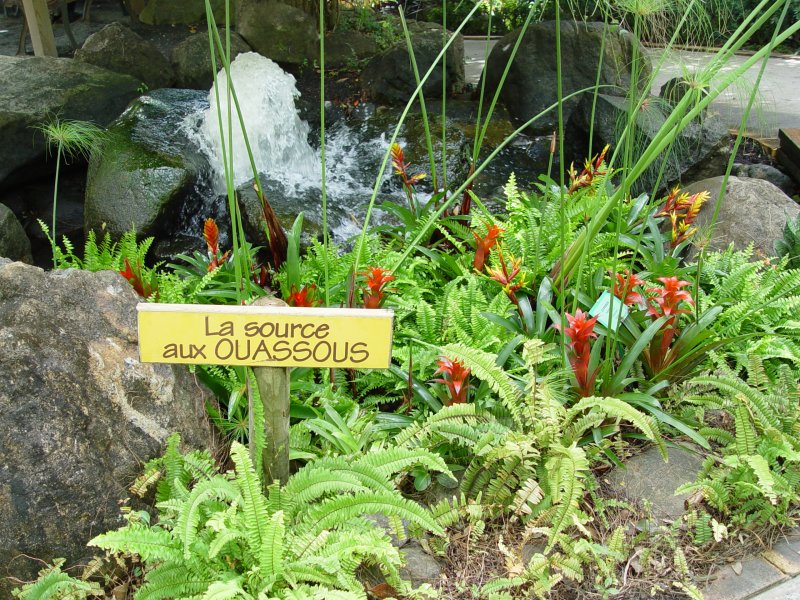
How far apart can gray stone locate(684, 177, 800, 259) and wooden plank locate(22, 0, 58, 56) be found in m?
6.45

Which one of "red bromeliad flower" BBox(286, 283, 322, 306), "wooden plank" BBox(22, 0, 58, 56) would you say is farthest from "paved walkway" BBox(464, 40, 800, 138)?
"wooden plank" BBox(22, 0, 58, 56)

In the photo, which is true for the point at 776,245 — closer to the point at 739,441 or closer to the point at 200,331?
the point at 739,441

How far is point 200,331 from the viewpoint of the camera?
1.69 m

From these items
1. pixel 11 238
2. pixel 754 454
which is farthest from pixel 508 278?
pixel 11 238

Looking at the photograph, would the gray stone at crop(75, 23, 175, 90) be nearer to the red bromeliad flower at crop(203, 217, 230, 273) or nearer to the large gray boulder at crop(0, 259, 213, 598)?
the red bromeliad flower at crop(203, 217, 230, 273)

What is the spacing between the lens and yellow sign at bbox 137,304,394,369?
1671 millimetres

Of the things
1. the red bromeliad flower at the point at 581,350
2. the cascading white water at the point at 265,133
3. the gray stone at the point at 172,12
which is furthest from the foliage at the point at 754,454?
the gray stone at the point at 172,12

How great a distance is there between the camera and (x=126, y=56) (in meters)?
7.04

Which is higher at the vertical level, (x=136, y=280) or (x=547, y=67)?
(x=547, y=67)

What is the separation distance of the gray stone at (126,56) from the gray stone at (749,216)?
5.63 m

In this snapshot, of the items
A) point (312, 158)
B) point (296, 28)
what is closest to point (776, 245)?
point (312, 158)

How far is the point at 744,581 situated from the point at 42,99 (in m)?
5.95

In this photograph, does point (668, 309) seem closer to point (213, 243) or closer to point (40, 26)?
point (213, 243)

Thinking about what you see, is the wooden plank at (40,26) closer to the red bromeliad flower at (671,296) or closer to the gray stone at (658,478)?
the red bromeliad flower at (671,296)
